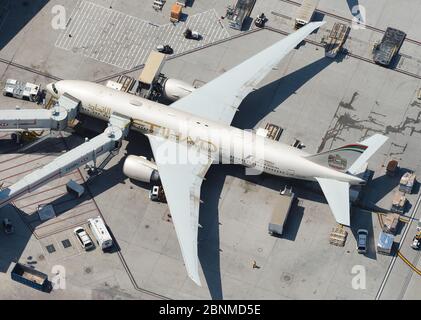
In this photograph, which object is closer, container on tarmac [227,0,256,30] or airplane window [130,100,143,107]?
airplane window [130,100,143,107]

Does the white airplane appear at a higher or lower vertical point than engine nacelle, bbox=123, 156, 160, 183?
higher

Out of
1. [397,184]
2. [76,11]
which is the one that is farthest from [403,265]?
[76,11]

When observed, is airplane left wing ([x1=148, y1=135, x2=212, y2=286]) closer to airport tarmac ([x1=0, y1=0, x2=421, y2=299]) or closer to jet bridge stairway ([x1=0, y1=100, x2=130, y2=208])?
airport tarmac ([x1=0, y1=0, x2=421, y2=299])

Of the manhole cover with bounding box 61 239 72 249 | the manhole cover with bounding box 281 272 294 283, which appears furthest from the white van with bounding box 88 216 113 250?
the manhole cover with bounding box 281 272 294 283

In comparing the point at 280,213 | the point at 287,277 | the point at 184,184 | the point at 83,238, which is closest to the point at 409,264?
the point at 287,277

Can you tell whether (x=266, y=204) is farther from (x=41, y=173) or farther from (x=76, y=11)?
(x=76, y=11)

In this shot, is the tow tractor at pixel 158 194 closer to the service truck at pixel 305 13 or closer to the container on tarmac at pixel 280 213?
the container on tarmac at pixel 280 213

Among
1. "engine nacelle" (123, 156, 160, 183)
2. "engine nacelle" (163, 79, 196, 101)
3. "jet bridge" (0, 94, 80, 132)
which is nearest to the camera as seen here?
"engine nacelle" (123, 156, 160, 183)

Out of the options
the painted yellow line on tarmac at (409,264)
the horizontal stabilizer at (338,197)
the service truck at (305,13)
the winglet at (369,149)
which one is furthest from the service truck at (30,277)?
the service truck at (305,13)
